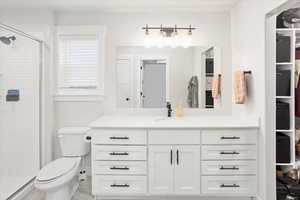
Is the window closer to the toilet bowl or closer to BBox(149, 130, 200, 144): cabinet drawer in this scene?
the toilet bowl

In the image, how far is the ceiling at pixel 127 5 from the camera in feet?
9.98

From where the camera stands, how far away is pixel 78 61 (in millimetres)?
3385

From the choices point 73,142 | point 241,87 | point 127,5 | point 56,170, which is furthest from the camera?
point 127,5

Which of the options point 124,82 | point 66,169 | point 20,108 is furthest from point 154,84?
point 20,108

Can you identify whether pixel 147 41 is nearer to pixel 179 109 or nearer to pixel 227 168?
pixel 179 109

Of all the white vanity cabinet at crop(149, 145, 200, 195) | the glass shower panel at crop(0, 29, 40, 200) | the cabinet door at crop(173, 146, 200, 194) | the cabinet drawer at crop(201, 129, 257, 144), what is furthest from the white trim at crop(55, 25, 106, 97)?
the cabinet drawer at crop(201, 129, 257, 144)

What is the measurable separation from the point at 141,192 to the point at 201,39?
2.01m

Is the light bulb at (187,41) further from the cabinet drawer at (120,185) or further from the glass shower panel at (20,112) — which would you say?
the glass shower panel at (20,112)

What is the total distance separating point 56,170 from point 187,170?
1.30 metres

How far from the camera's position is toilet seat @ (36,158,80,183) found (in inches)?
95.5

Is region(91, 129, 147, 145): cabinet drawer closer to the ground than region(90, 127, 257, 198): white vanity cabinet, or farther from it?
farther from it

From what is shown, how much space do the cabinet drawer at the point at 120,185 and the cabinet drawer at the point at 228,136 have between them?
2.50 ft

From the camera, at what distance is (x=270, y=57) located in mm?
2398

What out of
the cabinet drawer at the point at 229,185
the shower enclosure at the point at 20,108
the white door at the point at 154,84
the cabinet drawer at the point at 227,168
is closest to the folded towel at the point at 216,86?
the white door at the point at 154,84
